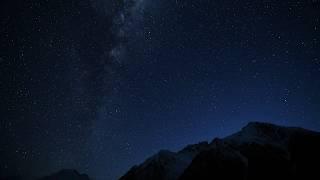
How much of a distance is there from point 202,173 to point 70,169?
364 ft

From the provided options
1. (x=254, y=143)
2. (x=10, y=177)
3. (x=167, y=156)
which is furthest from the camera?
(x=10, y=177)

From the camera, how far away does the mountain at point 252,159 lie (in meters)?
17.2

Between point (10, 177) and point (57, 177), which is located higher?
point (10, 177)

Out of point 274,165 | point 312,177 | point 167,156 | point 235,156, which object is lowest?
point 312,177

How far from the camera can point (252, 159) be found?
61.8ft

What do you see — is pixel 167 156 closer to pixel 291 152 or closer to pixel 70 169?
pixel 291 152

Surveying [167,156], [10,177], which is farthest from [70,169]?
[167,156]

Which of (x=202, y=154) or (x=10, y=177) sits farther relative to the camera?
(x=10, y=177)

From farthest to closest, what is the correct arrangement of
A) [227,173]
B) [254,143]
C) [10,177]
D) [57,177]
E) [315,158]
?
[10,177]
[57,177]
[254,143]
[315,158]
[227,173]

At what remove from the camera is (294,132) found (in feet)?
65.6

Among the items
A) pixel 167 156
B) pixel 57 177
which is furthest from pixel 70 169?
pixel 167 156

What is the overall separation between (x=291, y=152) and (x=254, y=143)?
2.57 m

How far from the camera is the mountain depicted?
17.2 metres

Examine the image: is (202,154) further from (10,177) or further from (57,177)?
(10,177)
